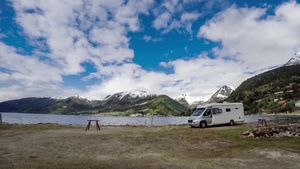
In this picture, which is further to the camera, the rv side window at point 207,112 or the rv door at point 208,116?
the rv side window at point 207,112

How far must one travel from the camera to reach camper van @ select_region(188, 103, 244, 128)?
26.2 m

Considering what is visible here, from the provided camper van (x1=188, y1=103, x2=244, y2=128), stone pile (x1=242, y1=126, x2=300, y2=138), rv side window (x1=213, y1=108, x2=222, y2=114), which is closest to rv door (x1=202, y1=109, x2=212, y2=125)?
camper van (x1=188, y1=103, x2=244, y2=128)

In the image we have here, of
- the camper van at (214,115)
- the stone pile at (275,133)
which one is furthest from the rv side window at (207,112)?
the stone pile at (275,133)

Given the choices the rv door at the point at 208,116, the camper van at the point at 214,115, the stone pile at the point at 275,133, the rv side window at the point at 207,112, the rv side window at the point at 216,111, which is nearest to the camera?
the stone pile at the point at 275,133

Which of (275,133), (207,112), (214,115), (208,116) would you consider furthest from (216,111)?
(275,133)

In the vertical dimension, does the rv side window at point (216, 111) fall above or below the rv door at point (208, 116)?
above

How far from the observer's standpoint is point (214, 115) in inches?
1064

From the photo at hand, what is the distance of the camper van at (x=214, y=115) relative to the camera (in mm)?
26188

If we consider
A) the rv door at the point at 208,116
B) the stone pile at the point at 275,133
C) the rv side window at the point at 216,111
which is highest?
the rv side window at the point at 216,111

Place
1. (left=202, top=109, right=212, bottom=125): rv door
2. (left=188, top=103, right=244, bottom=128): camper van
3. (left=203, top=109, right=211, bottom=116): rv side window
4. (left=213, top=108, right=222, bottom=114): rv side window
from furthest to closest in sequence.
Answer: (left=213, top=108, right=222, bottom=114): rv side window < (left=203, top=109, right=211, bottom=116): rv side window < (left=202, top=109, right=212, bottom=125): rv door < (left=188, top=103, right=244, bottom=128): camper van

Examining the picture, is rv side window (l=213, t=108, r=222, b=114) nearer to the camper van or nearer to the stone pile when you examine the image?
the camper van

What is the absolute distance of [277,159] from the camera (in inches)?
381

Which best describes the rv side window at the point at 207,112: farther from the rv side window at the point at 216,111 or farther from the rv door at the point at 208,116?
the rv side window at the point at 216,111

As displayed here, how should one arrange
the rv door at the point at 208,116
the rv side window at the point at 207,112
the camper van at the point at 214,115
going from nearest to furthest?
the camper van at the point at 214,115, the rv door at the point at 208,116, the rv side window at the point at 207,112
